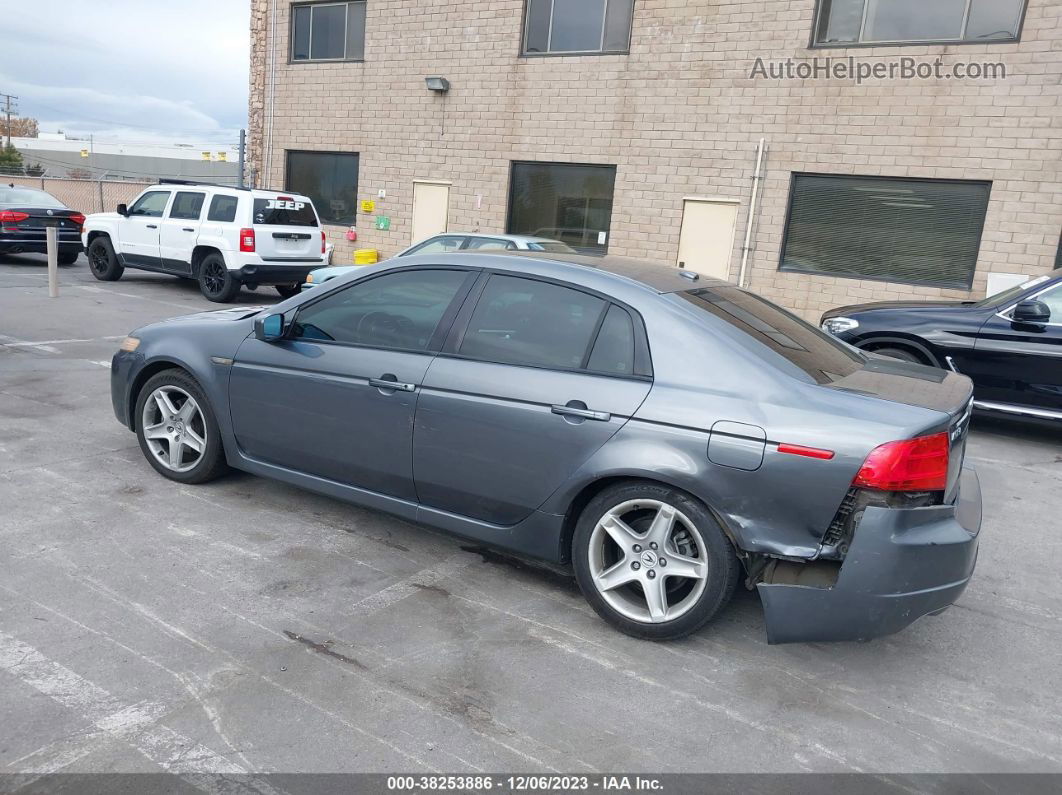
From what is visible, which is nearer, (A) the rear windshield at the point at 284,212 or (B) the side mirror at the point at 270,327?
(B) the side mirror at the point at 270,327

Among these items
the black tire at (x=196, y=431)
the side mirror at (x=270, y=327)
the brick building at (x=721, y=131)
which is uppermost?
the brick building at (x=721, y=131)

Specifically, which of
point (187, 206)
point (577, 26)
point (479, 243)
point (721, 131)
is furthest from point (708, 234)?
point (187, 206)

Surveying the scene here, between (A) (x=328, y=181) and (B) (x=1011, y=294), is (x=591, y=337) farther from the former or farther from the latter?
(A) (x=328, y=181)

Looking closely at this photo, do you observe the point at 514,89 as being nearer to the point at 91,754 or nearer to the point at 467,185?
the point at 467,185

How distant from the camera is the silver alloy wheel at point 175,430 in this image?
17.0ft

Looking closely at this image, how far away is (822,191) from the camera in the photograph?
539 inches

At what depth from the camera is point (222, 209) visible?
1398 cm

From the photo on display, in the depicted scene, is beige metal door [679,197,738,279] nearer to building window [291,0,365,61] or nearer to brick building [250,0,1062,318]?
brick building [250,0,1062,318]

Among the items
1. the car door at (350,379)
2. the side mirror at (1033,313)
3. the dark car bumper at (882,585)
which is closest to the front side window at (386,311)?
the car door at (350,379)

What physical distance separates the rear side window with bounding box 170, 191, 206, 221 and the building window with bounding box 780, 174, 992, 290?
9.62m

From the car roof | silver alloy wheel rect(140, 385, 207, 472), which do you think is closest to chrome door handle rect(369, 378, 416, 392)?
the car roof

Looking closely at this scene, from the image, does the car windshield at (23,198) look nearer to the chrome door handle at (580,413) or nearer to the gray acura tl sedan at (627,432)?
the gray acura tl sedan at (627,432)

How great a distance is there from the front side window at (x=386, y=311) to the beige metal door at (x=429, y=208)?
12846mm

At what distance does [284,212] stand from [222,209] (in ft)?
3.16
